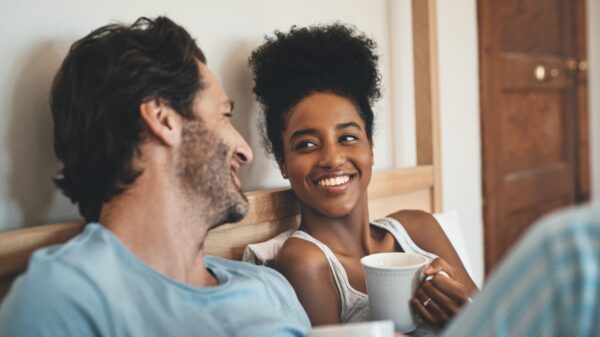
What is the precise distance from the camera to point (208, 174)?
2.99 ft

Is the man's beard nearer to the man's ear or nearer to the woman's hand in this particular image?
the man's ear

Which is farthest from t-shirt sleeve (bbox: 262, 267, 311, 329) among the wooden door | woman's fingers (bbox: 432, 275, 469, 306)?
the wooden door

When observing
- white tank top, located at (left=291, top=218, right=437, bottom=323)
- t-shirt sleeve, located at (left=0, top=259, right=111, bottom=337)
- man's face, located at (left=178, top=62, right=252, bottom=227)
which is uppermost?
man's face, located at (left=178, top=62, right=252, bottom=227)

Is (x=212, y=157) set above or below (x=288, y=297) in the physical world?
above

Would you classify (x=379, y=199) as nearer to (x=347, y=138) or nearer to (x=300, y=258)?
(x=347, y=138)

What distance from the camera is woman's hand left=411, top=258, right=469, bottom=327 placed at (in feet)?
3.28

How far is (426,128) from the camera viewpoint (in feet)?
5.62

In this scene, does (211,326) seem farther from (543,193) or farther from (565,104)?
(565,104)

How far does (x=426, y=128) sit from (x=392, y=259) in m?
0.72

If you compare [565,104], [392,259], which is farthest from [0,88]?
[565,104]

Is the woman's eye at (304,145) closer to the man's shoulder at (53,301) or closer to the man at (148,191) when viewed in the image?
the man at (148,191)

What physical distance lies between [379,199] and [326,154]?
44 centimetres

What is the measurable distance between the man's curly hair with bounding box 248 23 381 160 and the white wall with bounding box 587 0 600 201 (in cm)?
234

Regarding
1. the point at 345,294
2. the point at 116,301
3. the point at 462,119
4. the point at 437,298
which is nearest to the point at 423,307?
the point at 437,298
